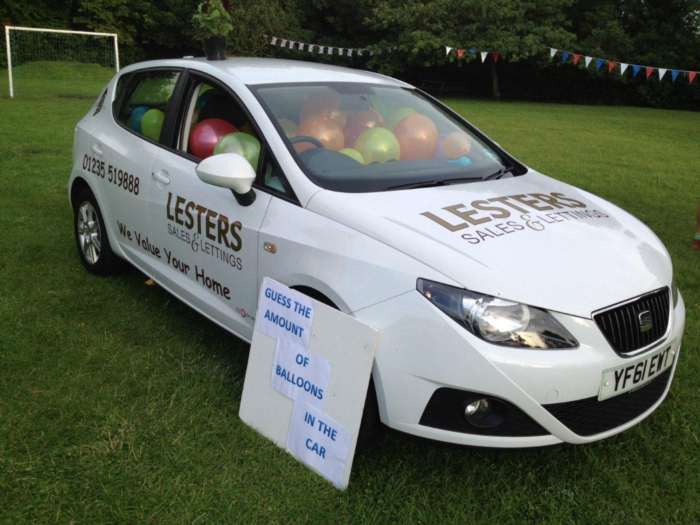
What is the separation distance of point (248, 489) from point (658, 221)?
5758mm

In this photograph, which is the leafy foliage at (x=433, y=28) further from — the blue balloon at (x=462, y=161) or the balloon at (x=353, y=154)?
the balloon at (x=353, y=154)

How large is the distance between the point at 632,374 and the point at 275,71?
7.68 feet

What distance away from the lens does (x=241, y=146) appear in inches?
131

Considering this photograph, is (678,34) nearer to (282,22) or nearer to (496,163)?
(282,22)

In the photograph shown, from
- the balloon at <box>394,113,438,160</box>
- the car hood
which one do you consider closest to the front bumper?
the car hood

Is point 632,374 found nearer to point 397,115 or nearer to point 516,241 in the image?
point 516,241

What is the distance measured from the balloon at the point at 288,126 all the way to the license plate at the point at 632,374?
1.75m

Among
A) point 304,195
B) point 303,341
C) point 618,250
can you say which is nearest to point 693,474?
point 618,250

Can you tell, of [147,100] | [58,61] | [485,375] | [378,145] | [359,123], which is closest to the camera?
[485,375]

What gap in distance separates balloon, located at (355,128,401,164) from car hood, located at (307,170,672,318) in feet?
1.23

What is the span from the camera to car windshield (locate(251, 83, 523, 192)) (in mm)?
3113

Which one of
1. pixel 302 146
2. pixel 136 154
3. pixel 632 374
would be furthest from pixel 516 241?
pixel 136 154

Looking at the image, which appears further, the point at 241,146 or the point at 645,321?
the point at 241,146

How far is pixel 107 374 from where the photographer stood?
134 inches
